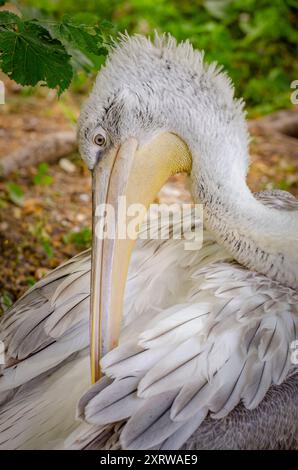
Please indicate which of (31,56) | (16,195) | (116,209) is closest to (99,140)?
(116,209)

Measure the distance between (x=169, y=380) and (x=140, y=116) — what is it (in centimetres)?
119

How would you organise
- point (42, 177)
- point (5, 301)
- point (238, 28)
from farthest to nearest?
point (238, 28)
point (42, 177)
point (5, 301)

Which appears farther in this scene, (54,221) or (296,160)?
(296,160)

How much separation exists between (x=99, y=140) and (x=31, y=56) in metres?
0.48

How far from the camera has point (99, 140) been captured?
342cm

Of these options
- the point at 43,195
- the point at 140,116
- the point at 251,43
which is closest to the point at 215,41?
the point at 251,43

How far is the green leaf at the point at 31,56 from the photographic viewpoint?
337 centimetres

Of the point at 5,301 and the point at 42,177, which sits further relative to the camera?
the point at 42,177

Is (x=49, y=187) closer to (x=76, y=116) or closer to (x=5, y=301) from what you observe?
(x=76, y=116)

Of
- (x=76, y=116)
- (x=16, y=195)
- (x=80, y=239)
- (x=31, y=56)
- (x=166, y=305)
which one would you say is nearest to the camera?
(x=31, y=56)

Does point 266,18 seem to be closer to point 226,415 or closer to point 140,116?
point 140,116

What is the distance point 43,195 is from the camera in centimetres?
614

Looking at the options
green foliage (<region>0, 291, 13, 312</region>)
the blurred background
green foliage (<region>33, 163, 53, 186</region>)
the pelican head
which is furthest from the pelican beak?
green foliage (<region>33, 163, 53, 186</region>)
